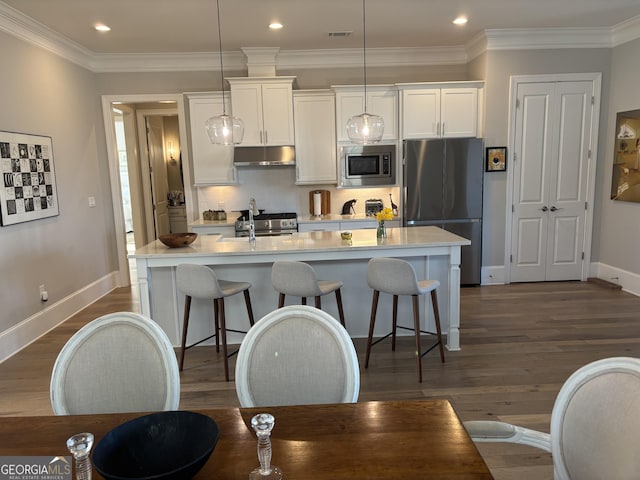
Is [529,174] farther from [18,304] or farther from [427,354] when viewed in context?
[18,304]

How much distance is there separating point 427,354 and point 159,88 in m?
4.64

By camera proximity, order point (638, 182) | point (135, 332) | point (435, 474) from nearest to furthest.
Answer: point (435, 474)
point (135, 332)
point (638, 182)

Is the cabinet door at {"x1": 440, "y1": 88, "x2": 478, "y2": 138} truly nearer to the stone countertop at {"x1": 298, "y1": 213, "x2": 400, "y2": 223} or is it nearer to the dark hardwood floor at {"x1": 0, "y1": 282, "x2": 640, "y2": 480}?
the stone countertop at {"x1": 298, "y1": 213, "x2": 400, "y2": 223}

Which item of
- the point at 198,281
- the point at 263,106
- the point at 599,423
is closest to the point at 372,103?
the point at 263,106

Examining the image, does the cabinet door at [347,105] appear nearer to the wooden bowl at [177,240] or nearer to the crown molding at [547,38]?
the crown molding at [547,38]

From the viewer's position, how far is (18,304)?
Result: 398 cm

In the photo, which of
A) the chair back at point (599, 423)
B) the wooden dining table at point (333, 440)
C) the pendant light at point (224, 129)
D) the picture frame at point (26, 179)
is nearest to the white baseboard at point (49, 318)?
the picture frame at point (26, 179)

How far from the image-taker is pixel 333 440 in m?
1.20

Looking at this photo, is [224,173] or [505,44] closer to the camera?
[505,44]

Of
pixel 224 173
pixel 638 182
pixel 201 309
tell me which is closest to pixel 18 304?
pixel 201 309

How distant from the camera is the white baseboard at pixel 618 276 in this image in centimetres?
498

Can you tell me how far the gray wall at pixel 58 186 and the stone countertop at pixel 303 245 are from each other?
135 cm

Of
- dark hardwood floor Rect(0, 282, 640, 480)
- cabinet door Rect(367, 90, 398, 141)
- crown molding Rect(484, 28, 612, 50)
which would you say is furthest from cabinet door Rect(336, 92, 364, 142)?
dark hardwood floor Rect(0, 282, 640, 480)

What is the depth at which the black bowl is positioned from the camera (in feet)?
3.57
